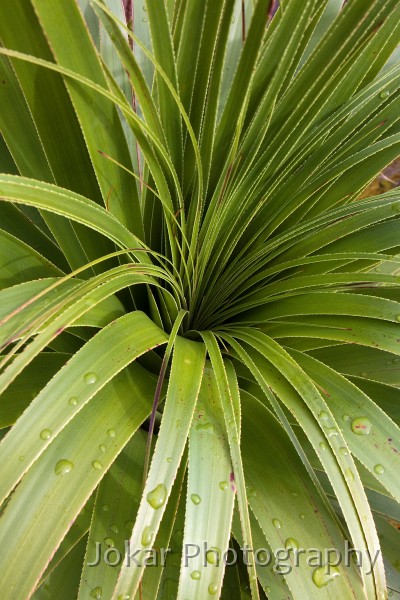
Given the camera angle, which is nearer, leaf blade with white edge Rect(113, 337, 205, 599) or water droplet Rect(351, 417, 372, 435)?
leaf blade with white edge Rect(113, 337, 205, 599)

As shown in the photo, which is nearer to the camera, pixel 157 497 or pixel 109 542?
pixel 157 497

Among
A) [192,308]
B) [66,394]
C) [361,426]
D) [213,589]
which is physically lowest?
[213,589]

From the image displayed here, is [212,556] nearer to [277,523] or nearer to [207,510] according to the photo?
[207,510]

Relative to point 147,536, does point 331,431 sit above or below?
above

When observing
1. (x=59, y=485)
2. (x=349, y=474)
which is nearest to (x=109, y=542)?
(x=59, y=485)

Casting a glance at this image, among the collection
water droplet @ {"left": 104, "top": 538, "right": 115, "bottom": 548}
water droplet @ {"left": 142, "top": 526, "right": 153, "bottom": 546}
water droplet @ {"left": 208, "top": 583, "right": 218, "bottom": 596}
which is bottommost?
water droplet @ {"left": 208, "top": 583, "right": 218, "bottom": 596}

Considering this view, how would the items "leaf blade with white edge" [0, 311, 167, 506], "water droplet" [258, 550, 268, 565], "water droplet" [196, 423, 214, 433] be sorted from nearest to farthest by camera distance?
"leaf blade with white edge" [0, 311, 167, 506]
"water droplet" [196, 423, 214, 433]
"water droplet" [258, 550, 268, 565]

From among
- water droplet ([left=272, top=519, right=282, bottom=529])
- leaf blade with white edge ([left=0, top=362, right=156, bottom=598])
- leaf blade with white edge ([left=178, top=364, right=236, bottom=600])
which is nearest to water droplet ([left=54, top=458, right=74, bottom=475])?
leaf blade with white edge ([left=0, top=362, right=156, bottom=598])

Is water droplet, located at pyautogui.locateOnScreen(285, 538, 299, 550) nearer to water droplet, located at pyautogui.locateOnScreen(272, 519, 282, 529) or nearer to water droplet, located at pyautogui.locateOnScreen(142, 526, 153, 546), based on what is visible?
water droplet, located at pyautogui.locateOnScreen(272, 519, 282, 529)
